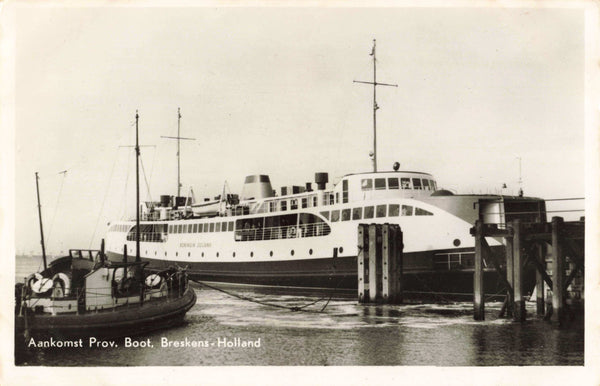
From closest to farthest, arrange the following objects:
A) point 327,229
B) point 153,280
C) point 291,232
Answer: point 153,280 → point 327,229 → point 291,232

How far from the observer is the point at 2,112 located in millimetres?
12578

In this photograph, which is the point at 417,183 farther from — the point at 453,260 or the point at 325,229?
the point at 325,229

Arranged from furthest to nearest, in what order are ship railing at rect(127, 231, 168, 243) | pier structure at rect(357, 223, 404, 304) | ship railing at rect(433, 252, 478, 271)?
1. ship railing at rect(127, 231, 168, 243)
2. ship railing at rect(433, 252, 478, 271)
3. pier structure at rect(357, 223, 404, 304)

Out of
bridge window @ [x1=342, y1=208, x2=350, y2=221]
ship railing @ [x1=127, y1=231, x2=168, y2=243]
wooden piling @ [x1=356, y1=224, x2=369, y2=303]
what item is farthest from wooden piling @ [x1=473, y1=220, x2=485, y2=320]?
ship railing @ [x1=127, y1=231, x2=168, y2=243]

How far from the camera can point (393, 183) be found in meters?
23.3

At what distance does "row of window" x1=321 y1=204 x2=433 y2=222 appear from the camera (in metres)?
22.3

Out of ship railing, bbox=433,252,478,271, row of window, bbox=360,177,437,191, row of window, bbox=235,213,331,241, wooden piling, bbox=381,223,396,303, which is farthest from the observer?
row of window, bbox=235,213,331,241

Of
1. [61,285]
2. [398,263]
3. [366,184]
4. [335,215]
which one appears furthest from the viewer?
[335,215]

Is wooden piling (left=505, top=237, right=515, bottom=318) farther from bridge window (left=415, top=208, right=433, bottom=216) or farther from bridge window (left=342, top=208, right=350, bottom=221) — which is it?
bridge window (left=342, top=208, right=350, bottom=221)

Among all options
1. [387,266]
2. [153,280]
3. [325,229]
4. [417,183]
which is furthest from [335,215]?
[153,280]

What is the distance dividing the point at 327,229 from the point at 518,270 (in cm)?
1003

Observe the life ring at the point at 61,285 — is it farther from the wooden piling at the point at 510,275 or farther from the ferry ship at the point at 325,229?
the ferry ship at the point at 325,229

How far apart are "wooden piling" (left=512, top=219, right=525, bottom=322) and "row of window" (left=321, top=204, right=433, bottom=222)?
609cm

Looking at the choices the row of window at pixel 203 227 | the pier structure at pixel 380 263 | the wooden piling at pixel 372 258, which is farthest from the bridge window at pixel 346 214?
the row of window at pixel 203 227
